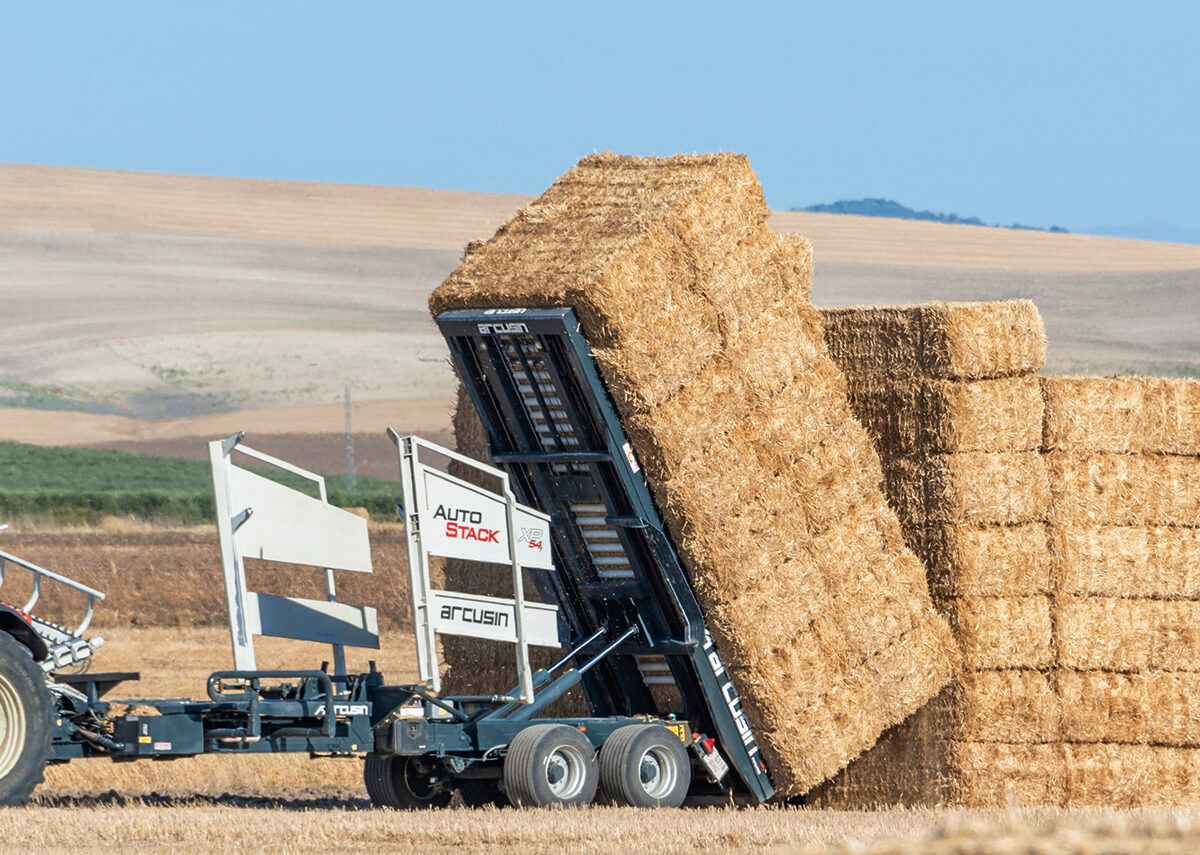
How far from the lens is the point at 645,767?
1329 cm

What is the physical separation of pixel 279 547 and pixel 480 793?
2.14 meters

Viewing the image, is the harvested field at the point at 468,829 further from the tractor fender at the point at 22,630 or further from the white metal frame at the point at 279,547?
the white metal frame at the point at 279,547

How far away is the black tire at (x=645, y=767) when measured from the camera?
13.1m

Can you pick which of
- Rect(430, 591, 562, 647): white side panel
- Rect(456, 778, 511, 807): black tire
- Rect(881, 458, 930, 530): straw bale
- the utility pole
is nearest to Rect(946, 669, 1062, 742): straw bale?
Rect(881, 458, 930, 530): straw bale

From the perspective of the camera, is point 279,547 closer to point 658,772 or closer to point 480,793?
point 480,793

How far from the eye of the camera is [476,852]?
1080 cm

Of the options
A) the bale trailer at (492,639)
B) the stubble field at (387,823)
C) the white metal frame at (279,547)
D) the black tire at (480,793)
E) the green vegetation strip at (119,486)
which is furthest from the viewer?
the green vegetation strip at (119,486)

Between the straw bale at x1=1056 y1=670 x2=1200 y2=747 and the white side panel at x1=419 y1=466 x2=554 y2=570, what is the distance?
349 centimetres

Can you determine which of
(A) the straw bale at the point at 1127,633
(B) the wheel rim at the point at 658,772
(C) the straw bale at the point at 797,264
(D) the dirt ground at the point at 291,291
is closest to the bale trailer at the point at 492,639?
(B) the wheel rim at the point at 658,772

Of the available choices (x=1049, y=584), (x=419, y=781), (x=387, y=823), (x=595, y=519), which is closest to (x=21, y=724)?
(x=387, y=823)

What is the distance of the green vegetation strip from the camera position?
126 feet

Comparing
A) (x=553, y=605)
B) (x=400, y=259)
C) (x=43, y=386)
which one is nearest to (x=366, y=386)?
(x=43, y=386)

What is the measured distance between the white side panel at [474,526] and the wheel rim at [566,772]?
111cm

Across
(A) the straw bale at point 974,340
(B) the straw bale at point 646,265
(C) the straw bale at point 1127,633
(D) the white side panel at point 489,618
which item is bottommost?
(C) the straw bale at point 1127,633
